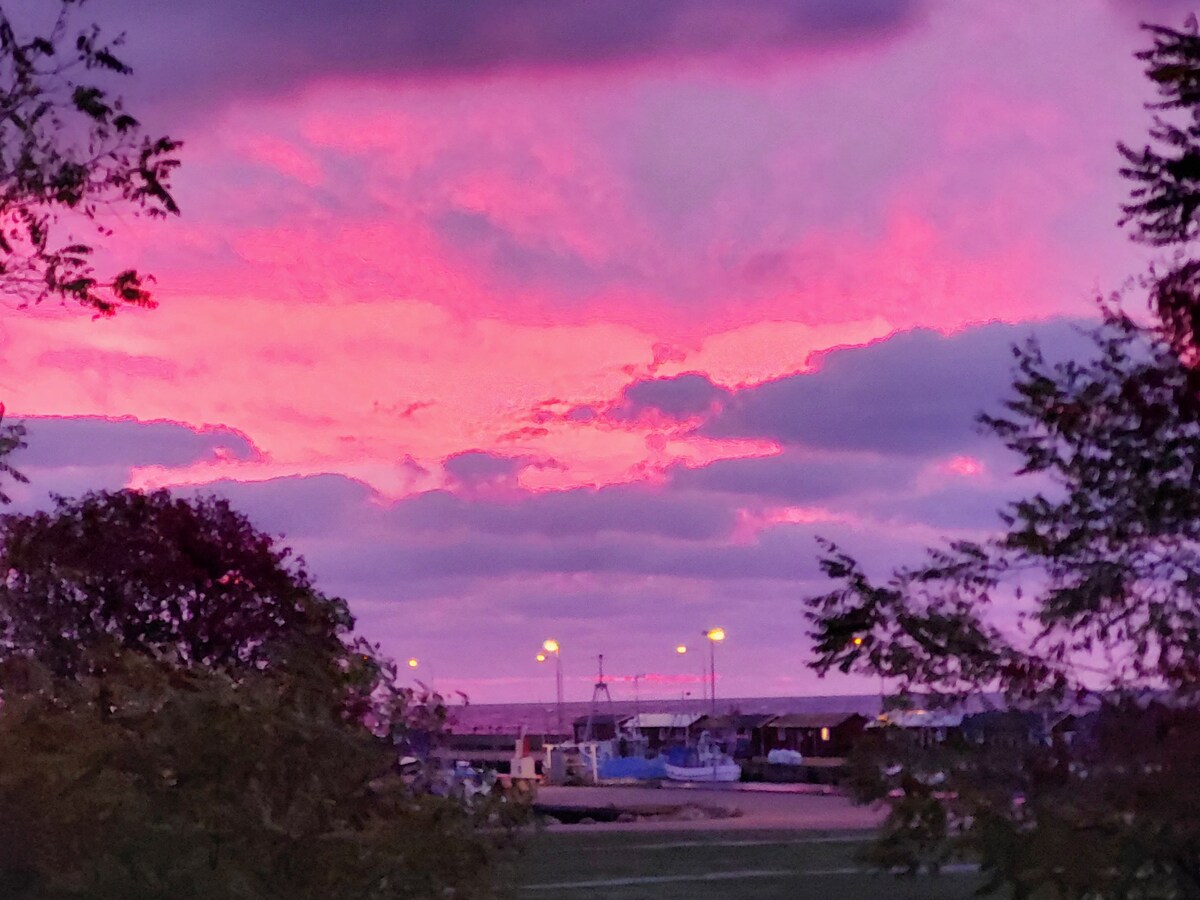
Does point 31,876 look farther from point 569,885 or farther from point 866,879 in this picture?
point 866,879

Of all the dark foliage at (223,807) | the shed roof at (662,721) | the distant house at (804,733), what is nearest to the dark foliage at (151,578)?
the dark foliage at (223,807)

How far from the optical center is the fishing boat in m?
70.9

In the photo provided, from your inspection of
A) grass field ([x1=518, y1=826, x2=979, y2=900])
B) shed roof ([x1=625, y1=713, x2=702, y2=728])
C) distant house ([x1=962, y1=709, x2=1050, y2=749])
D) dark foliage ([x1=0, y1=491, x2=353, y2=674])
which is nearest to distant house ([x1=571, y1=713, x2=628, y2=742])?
shed roof ([x1=625, y1=713, x2=702, y2=728])

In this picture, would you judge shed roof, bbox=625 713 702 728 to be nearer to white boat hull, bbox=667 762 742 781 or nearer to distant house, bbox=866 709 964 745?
Result: white boat hull, bbox=667 762 742 781

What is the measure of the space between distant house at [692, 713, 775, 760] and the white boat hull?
1431 centimetres

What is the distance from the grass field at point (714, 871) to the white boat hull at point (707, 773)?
3582 centimetres

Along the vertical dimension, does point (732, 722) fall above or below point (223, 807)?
above

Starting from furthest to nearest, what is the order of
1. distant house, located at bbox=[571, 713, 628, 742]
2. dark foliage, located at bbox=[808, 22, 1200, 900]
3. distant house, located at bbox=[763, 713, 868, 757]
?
distant house, located at bbox=[571, 713, 628, 742] < distant house, located at bbox=[763, 713, 868, 757] < dark foliage, located at bbox=[808, 22, 1200, 900]

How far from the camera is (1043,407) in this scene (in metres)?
12.9

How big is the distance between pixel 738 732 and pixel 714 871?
2730 inches

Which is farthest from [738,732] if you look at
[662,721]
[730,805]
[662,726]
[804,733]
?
[730,805]

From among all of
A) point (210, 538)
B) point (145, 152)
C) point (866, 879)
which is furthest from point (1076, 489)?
point (210, 538)

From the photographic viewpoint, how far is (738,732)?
312ft

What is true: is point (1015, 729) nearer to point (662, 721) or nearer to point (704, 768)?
point (704, 768)
